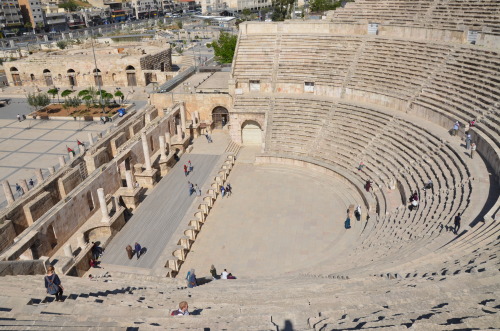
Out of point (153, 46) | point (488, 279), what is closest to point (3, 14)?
point (153, 46)

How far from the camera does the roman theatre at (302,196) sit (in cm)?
1154

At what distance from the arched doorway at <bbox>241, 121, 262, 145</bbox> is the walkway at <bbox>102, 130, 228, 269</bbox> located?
3.44 meters

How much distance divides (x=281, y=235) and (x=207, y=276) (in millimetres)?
5155

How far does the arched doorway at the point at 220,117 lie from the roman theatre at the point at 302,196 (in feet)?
0.49

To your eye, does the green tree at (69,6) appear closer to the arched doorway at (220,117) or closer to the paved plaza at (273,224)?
the arched doorway at (220,117)

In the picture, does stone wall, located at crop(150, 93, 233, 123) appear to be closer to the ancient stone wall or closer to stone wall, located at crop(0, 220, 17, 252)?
the ancient stone wall

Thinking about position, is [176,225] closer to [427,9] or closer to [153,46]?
[427,9]

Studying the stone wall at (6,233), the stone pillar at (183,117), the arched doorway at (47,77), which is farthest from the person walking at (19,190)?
the arched doorway at (47,77)

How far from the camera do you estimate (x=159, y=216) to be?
84.2 ft

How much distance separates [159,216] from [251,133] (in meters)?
13.0

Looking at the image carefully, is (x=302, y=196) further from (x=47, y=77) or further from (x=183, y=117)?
(x=47, y=77)

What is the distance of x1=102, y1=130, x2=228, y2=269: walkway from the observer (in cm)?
2225

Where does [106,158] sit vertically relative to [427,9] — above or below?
below

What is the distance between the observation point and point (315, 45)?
37.4 m
